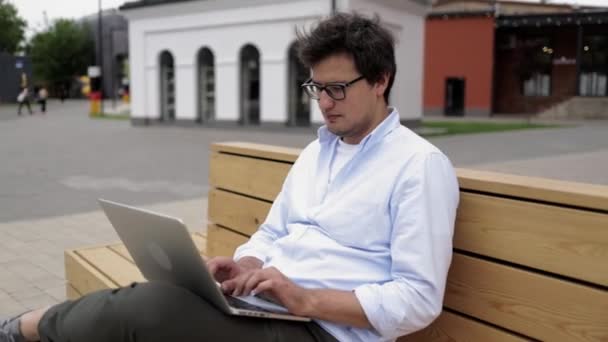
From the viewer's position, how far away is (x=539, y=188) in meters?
1.96

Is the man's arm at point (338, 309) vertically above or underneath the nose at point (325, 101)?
underneath

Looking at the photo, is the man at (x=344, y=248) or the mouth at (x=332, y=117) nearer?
the man at (x=344, y=248)

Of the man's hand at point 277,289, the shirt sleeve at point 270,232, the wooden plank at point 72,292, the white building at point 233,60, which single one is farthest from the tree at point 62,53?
the man's hand at point 277,289

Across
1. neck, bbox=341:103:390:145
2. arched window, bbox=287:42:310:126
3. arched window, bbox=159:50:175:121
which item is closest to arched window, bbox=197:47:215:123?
arched window, bbox=159:50:175:121

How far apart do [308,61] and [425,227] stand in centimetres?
72

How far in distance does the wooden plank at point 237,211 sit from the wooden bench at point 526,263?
3.95 feet

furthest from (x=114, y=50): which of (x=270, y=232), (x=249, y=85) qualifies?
(x=270, y=232)

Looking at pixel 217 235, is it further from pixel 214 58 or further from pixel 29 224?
pixel 214 58

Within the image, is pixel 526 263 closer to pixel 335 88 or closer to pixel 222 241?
pixel 335 88

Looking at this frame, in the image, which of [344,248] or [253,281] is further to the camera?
[344,248]

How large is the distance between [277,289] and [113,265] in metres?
1.86

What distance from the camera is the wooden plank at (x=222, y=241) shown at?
3.66 metres

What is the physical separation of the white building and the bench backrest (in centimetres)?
1773

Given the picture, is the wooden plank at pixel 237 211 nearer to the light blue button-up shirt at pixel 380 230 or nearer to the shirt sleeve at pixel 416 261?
the light blue button-up shirt at pixel 380 230
